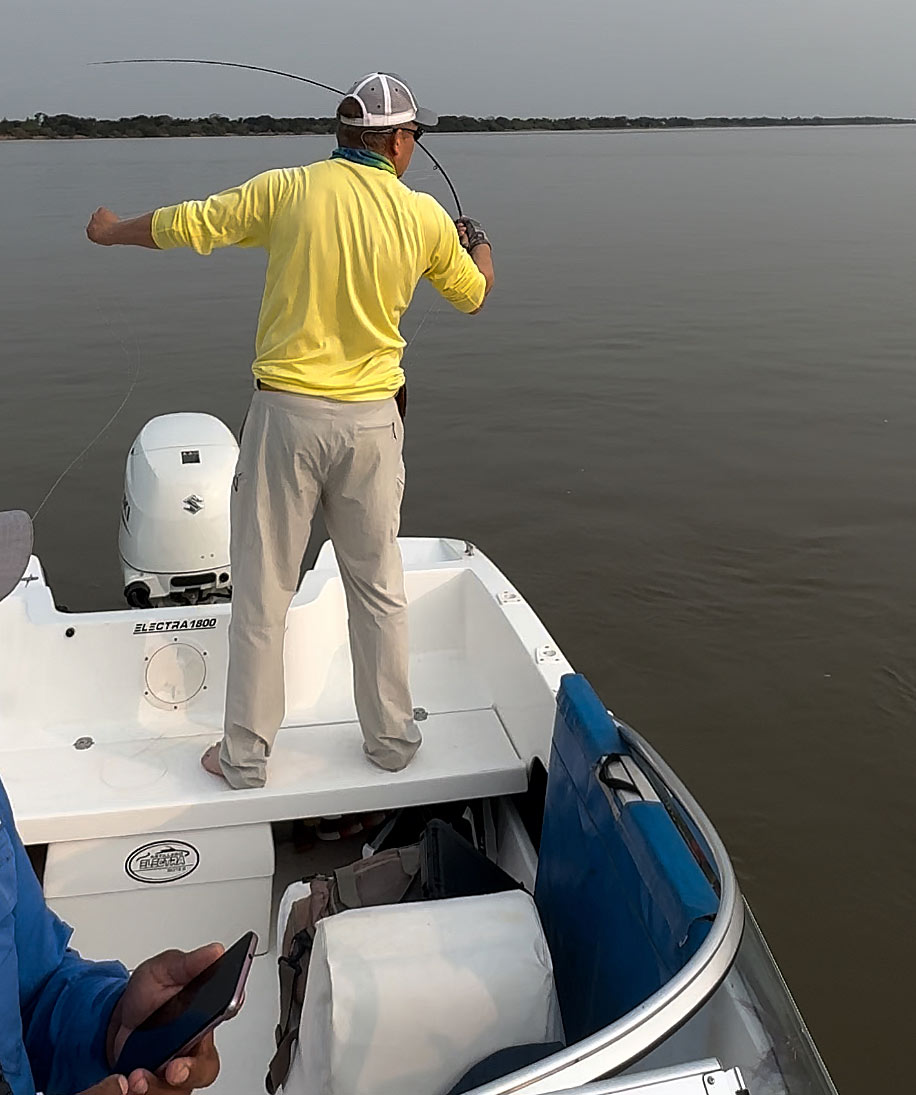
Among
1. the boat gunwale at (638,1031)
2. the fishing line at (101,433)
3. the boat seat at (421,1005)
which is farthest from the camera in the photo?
the fishing line at (101,433)

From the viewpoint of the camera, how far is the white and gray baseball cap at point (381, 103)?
2.18 m

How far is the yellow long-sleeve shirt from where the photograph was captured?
2.14 meters

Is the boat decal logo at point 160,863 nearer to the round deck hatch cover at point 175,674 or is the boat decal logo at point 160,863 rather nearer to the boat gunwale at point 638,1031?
the round deck hatch cover at point 175,674

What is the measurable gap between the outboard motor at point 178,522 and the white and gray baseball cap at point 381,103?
1.38 metres

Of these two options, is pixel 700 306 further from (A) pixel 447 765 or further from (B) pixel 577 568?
(A) pixel 447 765

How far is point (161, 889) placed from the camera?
7.95ft

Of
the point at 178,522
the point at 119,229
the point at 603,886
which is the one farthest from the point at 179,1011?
the point at 178,522

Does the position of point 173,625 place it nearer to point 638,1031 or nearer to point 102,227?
point 102,227

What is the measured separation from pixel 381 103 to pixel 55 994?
67.4 inches

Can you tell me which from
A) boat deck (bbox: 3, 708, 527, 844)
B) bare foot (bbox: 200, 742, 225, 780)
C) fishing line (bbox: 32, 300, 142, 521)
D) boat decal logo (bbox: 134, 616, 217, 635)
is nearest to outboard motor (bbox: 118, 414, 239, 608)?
boat decal logo (bbox: 134, 616, 217, 635)

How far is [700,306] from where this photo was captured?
10.7m

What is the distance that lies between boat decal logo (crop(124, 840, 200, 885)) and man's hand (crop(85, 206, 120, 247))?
1332mm

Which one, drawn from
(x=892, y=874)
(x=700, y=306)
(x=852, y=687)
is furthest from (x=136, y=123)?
(x=700, y=306)

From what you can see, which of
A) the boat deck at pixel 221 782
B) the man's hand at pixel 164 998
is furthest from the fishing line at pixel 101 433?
the man's hand at pixel 164 998
